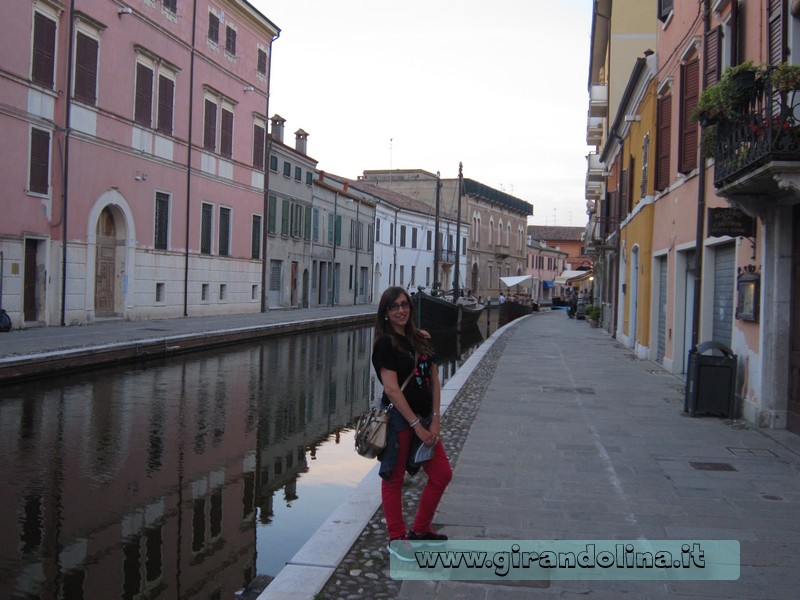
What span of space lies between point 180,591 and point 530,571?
201 cm

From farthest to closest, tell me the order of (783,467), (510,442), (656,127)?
1. (656,127)
2. (510,442)
3. (783,467)

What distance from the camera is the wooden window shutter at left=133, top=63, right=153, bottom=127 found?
2406 centimetres

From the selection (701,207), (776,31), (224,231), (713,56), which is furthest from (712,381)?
(224,231)

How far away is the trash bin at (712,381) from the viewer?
381 inches

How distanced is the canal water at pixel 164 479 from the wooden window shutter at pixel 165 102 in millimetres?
14122

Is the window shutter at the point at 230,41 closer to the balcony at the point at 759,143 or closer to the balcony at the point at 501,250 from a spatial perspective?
the balcony at the point at 759,143

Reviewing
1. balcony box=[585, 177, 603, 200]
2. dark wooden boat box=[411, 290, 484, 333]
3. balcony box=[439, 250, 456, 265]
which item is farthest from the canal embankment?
balcony box=[439, 250, 456, 265]

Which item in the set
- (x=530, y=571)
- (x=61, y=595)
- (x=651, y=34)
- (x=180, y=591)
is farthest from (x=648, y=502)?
(x=651, y=34)

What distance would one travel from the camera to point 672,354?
1465 cm

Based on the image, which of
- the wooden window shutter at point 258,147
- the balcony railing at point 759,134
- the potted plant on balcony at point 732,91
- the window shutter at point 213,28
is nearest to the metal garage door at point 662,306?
the balcony railing at point 759,134

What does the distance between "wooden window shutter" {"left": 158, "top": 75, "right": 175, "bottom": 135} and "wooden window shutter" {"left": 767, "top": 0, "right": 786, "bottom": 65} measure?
20517 millimetres

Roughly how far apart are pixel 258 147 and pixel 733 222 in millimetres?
26683

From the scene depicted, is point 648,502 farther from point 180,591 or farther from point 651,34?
point 651,34

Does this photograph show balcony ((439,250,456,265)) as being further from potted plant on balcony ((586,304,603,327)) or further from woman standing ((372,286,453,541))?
woman standing ((372,286,453,541))
